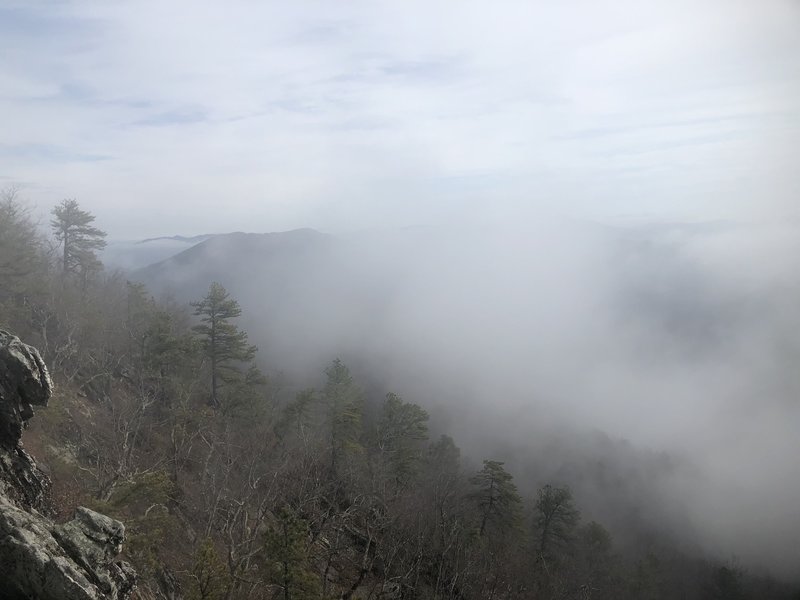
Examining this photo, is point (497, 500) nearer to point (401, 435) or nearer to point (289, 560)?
point (401, 435)

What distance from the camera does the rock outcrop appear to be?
9125mm

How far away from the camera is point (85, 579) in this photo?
31.7 ft

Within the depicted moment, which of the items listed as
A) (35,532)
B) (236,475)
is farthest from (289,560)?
(236,475)

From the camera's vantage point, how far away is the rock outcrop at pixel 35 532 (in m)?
9.12

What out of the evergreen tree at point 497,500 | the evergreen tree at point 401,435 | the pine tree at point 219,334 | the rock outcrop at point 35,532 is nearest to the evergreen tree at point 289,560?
the rock outcrop at point 35,532

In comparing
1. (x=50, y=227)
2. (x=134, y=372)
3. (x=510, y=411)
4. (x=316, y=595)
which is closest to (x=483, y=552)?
(x=316, y=595)

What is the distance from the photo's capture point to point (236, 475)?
22.5m

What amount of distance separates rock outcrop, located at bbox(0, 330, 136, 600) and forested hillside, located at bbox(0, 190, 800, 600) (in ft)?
7.57

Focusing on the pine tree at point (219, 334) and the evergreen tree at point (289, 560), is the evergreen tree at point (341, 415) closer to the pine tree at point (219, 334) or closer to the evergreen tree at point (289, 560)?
the pine tree at point (219, 334)

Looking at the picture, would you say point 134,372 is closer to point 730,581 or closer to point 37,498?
point 37,498

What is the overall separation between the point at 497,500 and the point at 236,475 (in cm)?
1939

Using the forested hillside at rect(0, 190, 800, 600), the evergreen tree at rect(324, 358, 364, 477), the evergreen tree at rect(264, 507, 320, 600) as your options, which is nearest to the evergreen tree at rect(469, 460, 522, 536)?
the forested hillside at rect(0, 190, 800, 600)

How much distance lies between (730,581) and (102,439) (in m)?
71.2

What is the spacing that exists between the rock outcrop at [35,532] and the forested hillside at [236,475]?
231 cm
